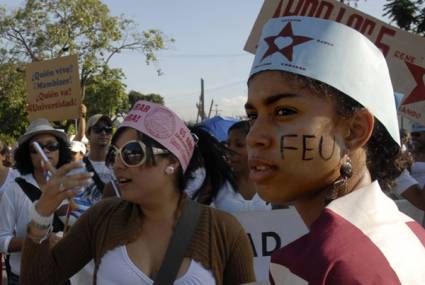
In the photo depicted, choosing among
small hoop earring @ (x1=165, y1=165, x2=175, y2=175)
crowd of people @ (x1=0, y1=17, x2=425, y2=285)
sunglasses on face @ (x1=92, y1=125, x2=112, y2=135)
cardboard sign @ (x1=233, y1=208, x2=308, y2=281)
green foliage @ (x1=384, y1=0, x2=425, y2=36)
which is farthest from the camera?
green foliage @ (x1=384, y1=0, x2=425, y2=36)

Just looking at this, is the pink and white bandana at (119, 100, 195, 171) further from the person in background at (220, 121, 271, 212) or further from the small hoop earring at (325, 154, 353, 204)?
the small hoop earring at (325, 154, 353, 204)

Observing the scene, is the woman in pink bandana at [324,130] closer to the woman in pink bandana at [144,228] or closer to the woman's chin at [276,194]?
the woman's chin at [276,194]

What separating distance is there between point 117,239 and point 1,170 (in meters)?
3.41

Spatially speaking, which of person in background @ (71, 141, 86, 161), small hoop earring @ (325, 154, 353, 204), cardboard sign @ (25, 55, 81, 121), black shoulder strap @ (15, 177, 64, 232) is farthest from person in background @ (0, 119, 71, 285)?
small hoop earring @ (325, 154, 353, 204)

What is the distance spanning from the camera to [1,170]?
549 cm

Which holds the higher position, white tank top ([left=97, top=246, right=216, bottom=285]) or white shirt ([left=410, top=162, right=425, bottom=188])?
white tank top ([left=97, top=246, right=216, bottom=285])

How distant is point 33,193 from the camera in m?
4.36

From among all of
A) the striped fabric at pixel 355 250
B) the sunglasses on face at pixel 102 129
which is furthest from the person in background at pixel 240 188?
the striped fabric at pixel 355 250

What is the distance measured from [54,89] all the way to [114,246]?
175 inches

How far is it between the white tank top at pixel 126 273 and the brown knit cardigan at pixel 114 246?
0.03 meters

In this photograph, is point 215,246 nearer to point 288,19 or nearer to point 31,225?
point 31,225

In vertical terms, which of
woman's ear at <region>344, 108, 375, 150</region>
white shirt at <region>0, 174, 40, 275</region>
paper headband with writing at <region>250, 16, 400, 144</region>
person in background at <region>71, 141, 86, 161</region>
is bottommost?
person in background at <region>71, 141, 86, 161</region>

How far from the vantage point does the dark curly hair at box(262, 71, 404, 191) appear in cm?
129

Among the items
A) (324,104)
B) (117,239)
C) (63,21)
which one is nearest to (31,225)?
(117,239)
